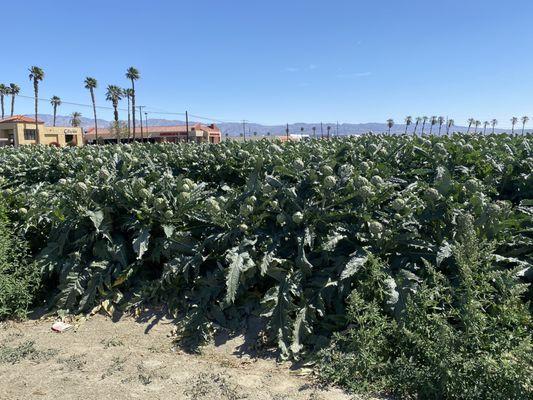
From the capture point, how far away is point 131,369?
354 cm

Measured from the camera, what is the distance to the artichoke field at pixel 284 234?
151 inches

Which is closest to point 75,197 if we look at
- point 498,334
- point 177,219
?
point 177,219

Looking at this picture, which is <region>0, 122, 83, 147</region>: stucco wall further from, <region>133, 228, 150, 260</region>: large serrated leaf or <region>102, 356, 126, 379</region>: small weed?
<region>102, 356, 126, 379</region>: small weed

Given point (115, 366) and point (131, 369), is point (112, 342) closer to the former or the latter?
point (115, 366)

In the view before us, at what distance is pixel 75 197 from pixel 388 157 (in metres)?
3.83

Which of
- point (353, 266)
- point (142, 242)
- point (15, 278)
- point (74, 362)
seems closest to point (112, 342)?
point (74, 362)

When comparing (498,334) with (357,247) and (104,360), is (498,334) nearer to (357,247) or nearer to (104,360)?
(357,247)

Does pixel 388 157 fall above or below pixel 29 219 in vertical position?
above

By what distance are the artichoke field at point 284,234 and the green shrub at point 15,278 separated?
7.8 inches

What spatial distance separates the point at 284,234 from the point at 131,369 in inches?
71.0

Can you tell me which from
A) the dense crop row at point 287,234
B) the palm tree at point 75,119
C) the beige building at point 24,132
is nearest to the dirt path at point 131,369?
the dense crop row at point 287,234

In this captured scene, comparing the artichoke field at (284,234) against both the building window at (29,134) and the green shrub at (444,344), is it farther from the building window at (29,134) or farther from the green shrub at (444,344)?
the building window at (29,134)

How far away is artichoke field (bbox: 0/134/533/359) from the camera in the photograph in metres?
3.84

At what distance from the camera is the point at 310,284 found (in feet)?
13.1
